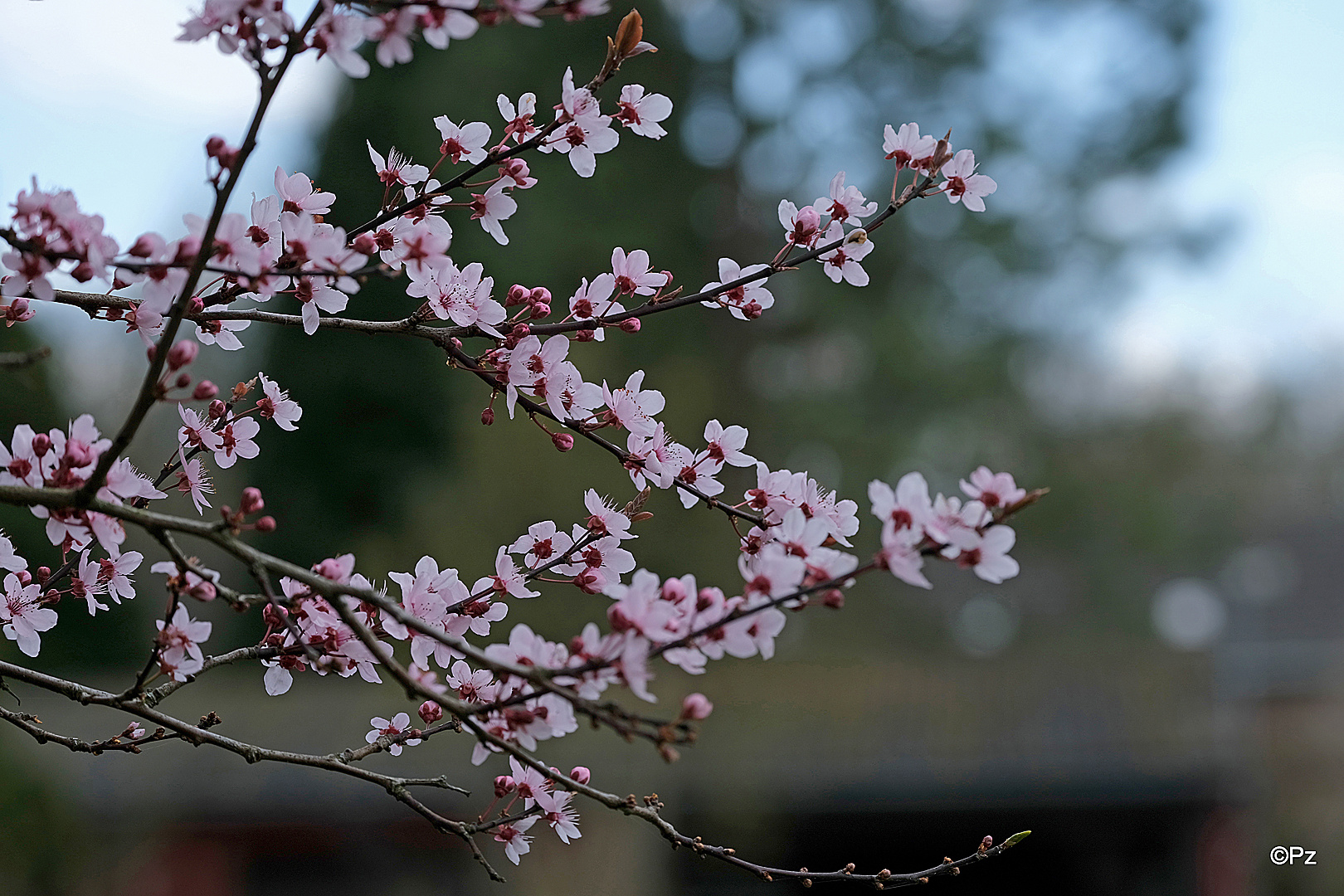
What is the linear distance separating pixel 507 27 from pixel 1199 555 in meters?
7.38

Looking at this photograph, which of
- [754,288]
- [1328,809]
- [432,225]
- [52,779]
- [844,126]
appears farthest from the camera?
[844,126]

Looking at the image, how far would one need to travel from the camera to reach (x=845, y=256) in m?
1.31

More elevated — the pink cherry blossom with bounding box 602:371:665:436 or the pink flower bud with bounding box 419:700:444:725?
the pink cherry blossom with bounding box 602:371:665:436

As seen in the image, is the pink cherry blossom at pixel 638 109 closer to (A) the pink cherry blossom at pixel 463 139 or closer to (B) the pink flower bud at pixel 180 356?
(A) the pink cherry blossom at pixel 463 139

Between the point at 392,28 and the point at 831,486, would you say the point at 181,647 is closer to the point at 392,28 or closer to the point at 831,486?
the point at 392,28

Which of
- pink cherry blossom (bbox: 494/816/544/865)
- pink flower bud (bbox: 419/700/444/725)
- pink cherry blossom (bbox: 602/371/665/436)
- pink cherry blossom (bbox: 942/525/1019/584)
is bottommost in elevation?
pink cherry blossom (bbox: 494/816/544/865)

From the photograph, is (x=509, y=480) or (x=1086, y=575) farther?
(x=1086, y=575)

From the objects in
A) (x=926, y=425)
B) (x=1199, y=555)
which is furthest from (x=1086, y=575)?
(x=926, y=425)

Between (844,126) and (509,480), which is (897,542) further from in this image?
(844,126)

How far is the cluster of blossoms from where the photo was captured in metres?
0.90

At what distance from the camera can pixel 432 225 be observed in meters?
1.23

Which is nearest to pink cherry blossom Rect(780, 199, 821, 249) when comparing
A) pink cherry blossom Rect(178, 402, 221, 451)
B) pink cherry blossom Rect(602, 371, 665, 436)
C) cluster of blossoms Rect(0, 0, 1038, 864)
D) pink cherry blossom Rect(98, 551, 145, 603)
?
cluster of blossoms Rect(0, 0, 1038, 864)

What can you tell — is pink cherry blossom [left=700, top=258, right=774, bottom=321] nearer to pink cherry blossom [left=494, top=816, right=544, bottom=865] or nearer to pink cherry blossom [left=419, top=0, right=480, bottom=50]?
pink cherry blossom [left=419, top=0, right=480, bottom=50]

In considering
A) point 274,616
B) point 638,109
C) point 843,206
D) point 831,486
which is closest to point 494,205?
point 638,109
